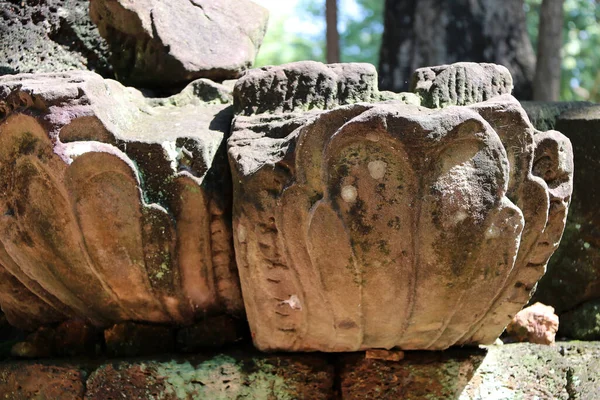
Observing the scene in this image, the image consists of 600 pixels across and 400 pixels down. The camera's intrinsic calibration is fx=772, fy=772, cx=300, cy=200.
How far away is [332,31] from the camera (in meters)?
6.15

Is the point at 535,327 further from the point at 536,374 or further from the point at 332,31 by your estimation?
the point at 332,31

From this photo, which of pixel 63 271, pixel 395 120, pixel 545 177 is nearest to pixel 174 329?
pixel 63 271

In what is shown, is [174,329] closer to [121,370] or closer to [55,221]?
[121,370]

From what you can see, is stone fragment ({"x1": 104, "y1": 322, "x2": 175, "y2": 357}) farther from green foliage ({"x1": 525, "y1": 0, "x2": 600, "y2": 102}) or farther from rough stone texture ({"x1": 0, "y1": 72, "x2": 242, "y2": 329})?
green foliage ({"x1": 525, "y1": 0, "x2": 600, "y2": 102})

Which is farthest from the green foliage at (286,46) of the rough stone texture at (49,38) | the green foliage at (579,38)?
the rough stone texture at (49,38)

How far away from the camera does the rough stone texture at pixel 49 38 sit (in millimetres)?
2332

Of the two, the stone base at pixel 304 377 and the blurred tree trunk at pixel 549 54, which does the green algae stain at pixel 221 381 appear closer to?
the stone base at pixel 304 377

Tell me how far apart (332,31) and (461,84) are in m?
4.56

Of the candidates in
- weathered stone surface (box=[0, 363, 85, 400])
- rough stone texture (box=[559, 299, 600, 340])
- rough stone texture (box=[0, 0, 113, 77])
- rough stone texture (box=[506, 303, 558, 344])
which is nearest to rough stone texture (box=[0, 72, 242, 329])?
weathered stone surface (box=[0, 363, 85, 400])

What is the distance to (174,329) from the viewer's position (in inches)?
76.0

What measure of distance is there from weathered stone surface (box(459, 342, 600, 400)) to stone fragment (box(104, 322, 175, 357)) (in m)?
0.74

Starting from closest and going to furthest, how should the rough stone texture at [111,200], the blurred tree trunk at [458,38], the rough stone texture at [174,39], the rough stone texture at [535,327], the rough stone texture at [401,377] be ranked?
1. the rough stone texture at [111,200]
2. the rough stone texture at [401,377]
3. the rough stone texture at [535,327]
4. the rough stone texture at [174,39]
5. the blurred tree trunk at [458,38]

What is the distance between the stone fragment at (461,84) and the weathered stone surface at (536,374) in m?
0.67

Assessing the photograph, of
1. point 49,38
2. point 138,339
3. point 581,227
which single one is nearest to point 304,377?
point 138,339
